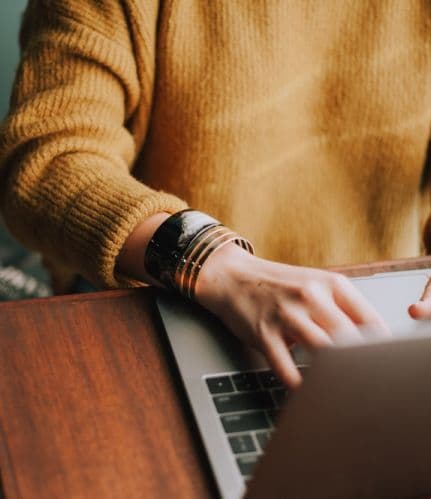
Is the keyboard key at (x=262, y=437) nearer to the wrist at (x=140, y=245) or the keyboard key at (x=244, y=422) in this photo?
the keyboard key at (x=244, y=422)

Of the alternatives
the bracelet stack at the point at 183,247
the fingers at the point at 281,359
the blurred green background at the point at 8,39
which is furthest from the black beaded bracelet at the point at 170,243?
the blurred green background at the point at 8,39

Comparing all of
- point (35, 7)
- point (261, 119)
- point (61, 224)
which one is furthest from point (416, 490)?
point (35, 7)

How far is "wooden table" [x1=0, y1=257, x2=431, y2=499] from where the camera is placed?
0.46m

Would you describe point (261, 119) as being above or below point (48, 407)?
above

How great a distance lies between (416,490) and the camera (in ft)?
1.54

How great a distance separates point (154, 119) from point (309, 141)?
0.22 m

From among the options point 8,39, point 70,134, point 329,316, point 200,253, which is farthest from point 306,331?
point 8,39

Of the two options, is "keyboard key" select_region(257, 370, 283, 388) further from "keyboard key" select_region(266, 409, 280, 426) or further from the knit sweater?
the knit sweater

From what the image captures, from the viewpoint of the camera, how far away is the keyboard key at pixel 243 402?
0.50m

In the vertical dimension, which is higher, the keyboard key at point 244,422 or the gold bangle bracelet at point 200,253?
the gold bangle bracelet at point 200,253

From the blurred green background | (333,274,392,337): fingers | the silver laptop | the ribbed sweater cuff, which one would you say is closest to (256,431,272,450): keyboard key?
the silver laptop

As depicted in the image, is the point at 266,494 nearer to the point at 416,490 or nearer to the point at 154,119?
the point at 416,490

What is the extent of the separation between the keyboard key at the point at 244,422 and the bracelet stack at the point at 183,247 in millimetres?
133

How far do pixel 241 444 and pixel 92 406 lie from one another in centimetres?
11
